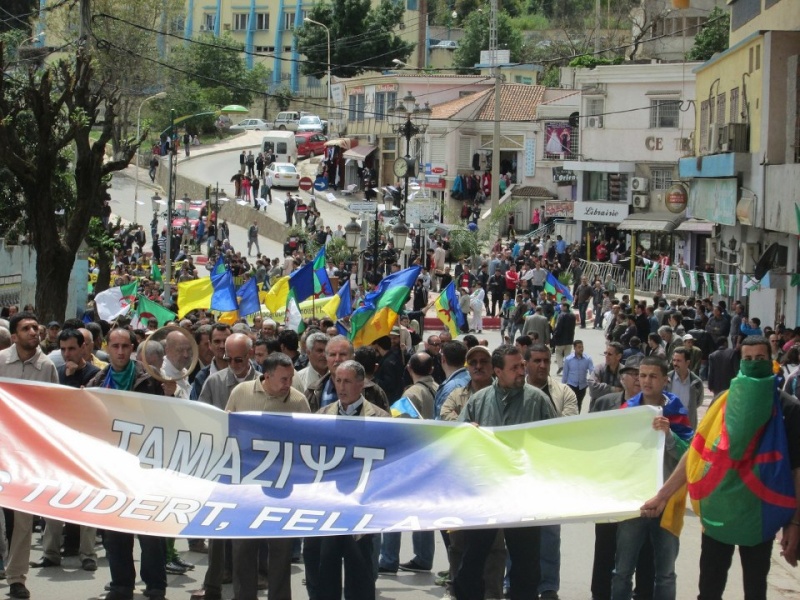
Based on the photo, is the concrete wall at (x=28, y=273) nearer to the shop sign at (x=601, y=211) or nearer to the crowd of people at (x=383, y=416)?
the crowd of people at (x=383, y=416)

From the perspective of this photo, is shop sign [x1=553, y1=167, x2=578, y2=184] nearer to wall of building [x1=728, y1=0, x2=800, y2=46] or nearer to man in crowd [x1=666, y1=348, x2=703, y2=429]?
wall of building [x1=728, y1=0, x2=800, y2=46]

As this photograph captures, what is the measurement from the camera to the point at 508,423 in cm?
816

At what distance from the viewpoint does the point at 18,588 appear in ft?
28.2

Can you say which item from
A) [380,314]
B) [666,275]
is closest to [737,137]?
[666,275]

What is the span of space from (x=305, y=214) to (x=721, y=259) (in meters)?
24.0

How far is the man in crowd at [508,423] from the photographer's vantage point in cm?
799

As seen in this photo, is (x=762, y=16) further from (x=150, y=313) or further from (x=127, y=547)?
(x=127, y=547)

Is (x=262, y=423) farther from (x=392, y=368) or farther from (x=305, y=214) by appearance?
(x=305, y=214)

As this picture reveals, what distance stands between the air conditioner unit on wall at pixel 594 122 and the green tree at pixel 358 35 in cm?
3134

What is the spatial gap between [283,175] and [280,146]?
8.32 m

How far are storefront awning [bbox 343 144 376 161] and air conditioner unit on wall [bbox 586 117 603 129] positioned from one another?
63.5ft

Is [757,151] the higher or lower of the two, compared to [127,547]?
higher

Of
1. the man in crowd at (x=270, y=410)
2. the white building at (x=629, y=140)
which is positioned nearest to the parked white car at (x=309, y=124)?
the white building at (x=629, y=140)

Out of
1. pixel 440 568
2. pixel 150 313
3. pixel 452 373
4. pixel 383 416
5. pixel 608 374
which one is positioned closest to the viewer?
pixel 383 416
